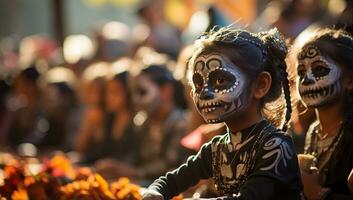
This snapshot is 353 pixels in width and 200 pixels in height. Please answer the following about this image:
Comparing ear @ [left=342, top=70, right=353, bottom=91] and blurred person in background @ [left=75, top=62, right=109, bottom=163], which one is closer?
ear @ [left=342, top=70, right=353, bottom=91]

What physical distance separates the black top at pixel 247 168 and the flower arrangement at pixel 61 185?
0.41 m

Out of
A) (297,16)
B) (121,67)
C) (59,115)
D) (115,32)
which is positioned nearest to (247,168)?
(297,16)

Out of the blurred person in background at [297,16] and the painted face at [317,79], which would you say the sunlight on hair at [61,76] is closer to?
the blurred person in background at [297,16]

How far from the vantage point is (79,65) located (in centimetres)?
981

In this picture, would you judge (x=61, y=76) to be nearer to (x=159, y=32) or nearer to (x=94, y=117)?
(x=159, y=32)

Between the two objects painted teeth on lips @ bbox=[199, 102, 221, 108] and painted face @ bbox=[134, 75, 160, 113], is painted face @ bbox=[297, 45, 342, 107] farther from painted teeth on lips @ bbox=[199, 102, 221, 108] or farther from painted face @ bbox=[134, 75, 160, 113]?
painted face @ bbox=[134, 75, 160, 113]

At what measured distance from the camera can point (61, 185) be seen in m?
4.21

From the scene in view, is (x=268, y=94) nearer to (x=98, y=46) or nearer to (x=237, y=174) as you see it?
(x=237, y=174)

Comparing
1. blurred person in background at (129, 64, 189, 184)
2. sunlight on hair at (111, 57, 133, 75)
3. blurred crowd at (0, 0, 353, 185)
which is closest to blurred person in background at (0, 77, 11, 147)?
blurred crowd at (0, 0, 353, 185)

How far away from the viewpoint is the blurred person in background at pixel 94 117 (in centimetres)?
741

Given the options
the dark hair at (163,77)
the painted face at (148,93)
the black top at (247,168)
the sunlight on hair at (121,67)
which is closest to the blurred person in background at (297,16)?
the dark hair at (163,77)

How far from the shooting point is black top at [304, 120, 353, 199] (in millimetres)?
3793

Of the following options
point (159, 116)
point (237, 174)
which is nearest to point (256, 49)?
point (237, 174)

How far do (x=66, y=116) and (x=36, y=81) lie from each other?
878 mm
